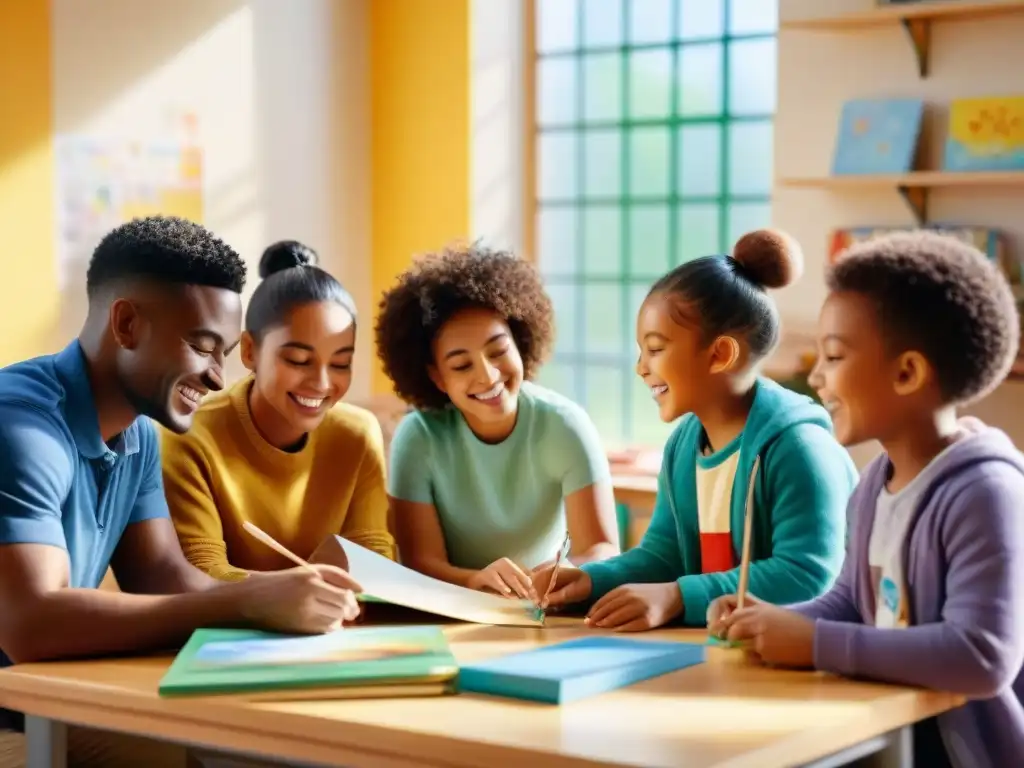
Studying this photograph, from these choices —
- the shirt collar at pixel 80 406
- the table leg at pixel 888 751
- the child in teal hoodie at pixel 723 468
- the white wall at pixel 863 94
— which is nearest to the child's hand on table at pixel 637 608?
the child in teal hoodie at pixel 723 468

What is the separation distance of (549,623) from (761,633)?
0.39 m

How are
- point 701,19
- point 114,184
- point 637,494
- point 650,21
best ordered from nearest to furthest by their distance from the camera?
1. point 114,184
2. point 637,494
3. point 701,19
4. point 650,21

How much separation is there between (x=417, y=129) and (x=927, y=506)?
3.85 m

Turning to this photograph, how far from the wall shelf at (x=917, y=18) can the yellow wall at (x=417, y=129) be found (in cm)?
128

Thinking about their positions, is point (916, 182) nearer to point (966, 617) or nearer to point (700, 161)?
point (700, 161)

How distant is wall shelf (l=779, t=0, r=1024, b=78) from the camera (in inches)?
154

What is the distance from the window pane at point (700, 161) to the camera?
496 centimetres

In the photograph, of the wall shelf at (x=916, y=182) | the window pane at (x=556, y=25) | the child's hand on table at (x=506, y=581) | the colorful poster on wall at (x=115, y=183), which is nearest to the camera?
the child's hand on table at (x=506, y=581)

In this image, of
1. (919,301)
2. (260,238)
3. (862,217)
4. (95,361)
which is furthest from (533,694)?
(260,238)

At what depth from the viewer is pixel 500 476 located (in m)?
2.55

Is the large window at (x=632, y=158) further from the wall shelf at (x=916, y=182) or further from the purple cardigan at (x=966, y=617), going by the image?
the purple cardigan at (x=966, y=617)

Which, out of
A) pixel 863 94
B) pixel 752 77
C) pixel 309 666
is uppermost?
pixel 752 77

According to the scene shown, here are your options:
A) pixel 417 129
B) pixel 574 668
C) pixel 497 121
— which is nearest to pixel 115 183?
pixel 417 129

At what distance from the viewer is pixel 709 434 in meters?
2.14
